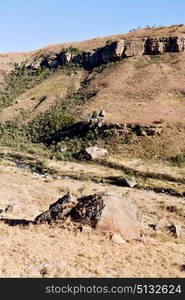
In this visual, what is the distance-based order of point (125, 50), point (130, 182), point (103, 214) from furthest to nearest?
point (125, 50) → point (130, 182) → point (103, 214)

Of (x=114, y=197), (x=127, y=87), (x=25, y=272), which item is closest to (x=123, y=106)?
(x=127, y=87)

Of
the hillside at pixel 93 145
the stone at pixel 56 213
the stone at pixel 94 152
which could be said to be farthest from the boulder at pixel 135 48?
the stone at pixel 56 213

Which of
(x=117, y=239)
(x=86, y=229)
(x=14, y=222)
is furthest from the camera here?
(x=14, y=222)

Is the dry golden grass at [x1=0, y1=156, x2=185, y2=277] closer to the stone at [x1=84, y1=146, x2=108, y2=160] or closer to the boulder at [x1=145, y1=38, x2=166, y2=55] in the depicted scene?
the stone at [x1=84, y1=146, x2=108, y2=160]

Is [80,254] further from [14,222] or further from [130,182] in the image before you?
[130,182]

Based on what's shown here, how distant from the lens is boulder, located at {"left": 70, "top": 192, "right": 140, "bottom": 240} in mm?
19172

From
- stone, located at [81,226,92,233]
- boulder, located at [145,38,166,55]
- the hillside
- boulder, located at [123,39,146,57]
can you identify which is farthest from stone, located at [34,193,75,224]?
boulder, located at [123,39,146,57]

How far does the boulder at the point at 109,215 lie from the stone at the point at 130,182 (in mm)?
23406

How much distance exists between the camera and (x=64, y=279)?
13250mm

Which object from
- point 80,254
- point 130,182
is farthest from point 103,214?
point 130,182

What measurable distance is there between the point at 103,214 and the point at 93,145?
43.1m

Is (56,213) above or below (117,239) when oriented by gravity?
above

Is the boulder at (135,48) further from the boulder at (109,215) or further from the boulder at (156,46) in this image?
the boulder at (109,215)

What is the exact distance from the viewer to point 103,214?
19391mm
